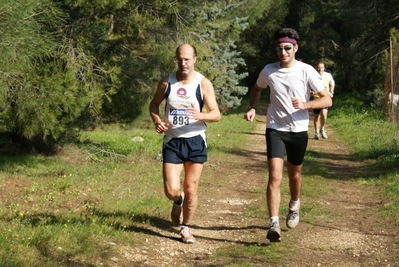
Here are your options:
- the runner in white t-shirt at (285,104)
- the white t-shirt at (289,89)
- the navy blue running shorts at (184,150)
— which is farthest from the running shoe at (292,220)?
the navy blue running shorts at (184,150)

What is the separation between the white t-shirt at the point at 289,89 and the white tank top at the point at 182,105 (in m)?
0.84

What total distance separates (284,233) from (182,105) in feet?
6.55

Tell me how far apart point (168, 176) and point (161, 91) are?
35.8 inches

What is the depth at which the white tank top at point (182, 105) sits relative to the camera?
7688 mm

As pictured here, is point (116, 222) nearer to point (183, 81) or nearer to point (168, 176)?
point (168, 176)

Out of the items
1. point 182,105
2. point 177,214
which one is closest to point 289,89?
point 182,105

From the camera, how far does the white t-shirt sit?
313 inches

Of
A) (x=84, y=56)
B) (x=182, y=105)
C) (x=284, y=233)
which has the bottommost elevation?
(x=284, y=233)

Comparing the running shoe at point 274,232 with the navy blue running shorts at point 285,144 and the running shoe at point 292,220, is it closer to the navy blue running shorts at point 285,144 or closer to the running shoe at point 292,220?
the running shoe at point 292,220

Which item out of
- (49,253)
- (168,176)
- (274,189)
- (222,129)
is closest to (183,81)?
(168,176)

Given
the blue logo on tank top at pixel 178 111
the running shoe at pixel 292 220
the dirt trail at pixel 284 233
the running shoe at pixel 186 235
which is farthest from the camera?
the running shoe at pixel 292 220

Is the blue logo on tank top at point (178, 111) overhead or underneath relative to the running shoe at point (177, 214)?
overhead

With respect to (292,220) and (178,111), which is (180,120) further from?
(292,220)

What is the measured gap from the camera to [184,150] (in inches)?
307
